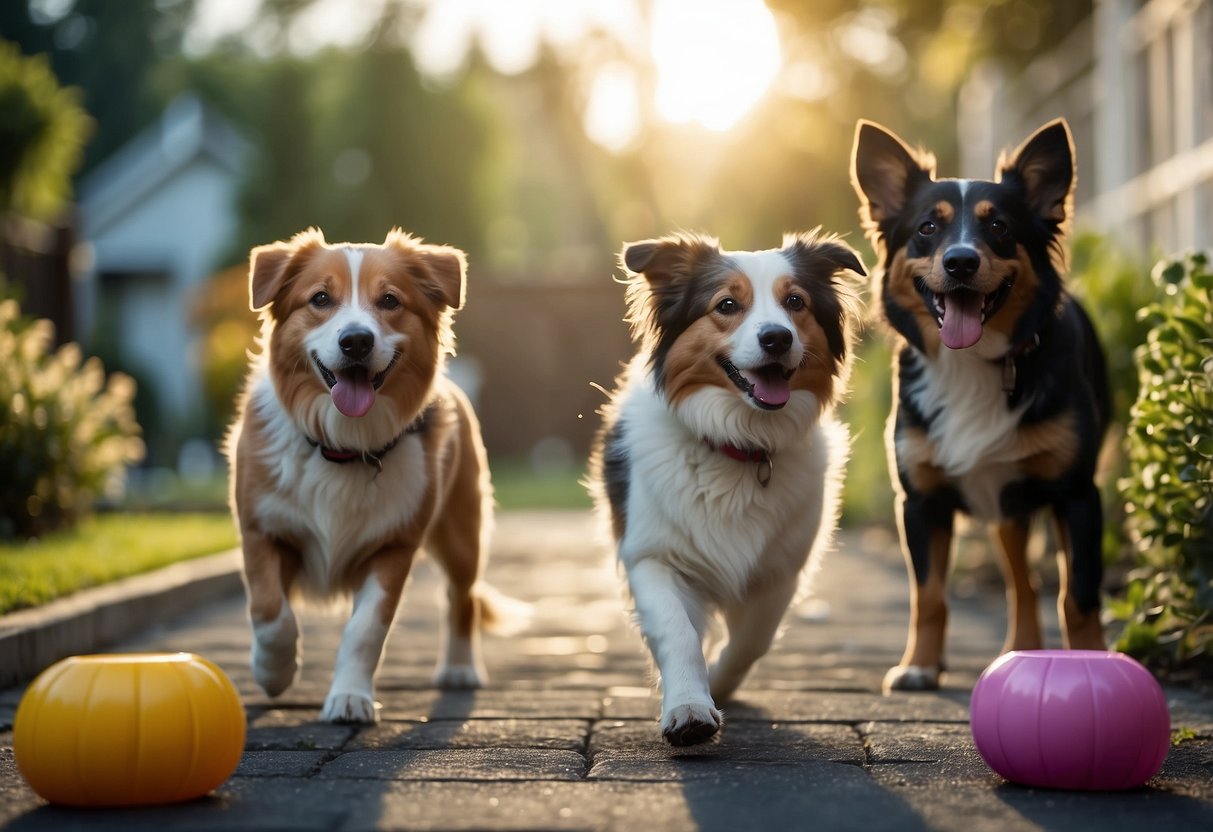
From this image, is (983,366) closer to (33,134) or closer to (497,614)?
(497,614)

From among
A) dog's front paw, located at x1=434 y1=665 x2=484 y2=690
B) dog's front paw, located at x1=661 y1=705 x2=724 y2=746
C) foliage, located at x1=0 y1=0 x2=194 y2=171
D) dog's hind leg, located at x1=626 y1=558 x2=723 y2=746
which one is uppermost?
foliage, located at x1=0 y1=0 x2=194 y2=171

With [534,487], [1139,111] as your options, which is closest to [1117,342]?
[1139,111]

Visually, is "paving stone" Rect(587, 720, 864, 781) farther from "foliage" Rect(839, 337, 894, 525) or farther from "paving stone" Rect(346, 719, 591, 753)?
"foliage" Rect(839, 337, 894, 525)

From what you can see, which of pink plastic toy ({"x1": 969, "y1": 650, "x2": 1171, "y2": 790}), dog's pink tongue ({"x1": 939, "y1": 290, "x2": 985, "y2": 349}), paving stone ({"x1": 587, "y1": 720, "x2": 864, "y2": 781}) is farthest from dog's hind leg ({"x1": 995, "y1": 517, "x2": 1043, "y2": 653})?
pink plastic toy ({"x1": 969, "y1": 650, "x2": 1171, "y2": 790})

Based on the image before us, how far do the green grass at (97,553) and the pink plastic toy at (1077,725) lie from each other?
11.5 ft

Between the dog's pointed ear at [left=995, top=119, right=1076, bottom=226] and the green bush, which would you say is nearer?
the dog's pointed ear at [left=995, top=119, right=1076, bottom=226]

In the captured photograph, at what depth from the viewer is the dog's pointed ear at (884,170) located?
5051 mm

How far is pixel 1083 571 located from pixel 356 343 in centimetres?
247

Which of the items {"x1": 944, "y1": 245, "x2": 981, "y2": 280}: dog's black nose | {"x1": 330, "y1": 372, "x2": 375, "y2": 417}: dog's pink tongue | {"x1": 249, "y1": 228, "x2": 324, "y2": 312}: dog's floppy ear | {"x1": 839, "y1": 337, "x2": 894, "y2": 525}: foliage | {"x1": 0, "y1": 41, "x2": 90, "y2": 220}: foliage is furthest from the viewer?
{"x1": 0, "y1": 41, "x2": 90, "y2": 220}: foliage

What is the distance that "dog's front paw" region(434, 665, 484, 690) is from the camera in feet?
16.4

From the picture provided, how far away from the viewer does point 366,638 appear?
4.30 metres

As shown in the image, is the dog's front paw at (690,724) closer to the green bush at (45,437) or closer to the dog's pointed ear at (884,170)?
the dog's pointed ear at (884,170)

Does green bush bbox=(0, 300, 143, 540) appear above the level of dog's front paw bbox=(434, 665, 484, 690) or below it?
above

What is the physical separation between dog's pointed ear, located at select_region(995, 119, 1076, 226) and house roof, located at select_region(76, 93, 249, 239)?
29021mm
